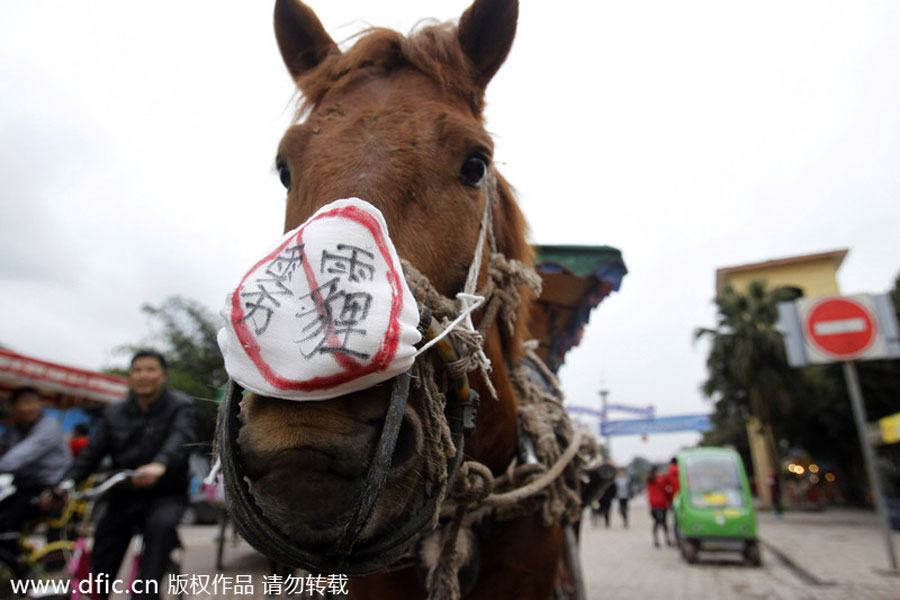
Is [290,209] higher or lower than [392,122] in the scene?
lower

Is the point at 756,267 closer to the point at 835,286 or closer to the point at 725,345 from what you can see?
the point at 835,286

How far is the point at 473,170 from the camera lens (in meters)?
1.66

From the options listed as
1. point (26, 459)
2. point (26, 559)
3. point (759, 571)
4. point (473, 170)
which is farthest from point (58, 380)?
point (759, 571)

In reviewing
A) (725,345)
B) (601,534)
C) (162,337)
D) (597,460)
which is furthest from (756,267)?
(597,460)

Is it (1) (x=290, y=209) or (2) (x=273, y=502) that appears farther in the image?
(1) (x=290, y=209)

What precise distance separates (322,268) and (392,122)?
669 millimetres

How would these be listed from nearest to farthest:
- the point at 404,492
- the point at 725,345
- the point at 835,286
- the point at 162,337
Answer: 1. the point at 404,492
2. the point at 725,345
3. the point at 162,337
4. the point at 835,286

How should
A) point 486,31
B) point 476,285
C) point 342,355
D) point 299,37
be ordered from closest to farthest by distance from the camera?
point 342,355
point 476,285
point 486,31
point 299,37

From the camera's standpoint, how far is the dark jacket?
3250 millimetres

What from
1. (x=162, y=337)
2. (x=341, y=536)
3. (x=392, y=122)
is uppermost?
(x=162, y=337)

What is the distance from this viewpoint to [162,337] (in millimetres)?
27188

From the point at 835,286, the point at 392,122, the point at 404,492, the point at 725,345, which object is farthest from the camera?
the point at 835,286

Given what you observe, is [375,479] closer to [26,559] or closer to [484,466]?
[484,466]

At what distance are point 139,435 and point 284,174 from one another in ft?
7.88
